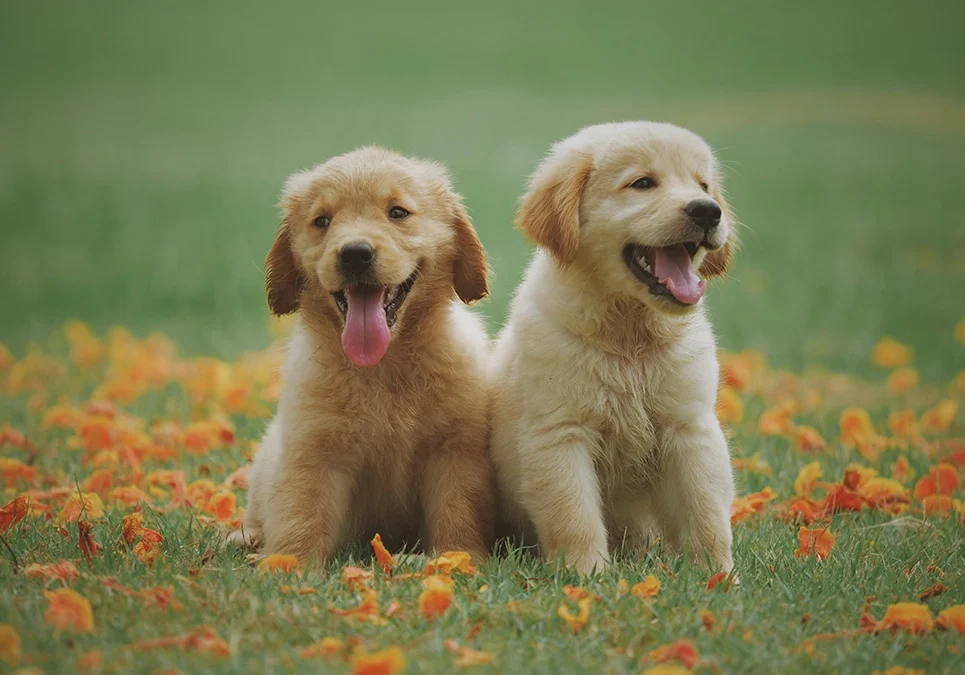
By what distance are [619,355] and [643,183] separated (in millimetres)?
569

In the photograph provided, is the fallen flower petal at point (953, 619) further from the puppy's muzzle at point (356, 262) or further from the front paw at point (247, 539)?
the front paw at point (247, 539)

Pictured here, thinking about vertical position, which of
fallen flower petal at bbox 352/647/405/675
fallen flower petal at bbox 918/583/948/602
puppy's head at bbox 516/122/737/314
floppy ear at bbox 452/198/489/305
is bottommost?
fallen flower petal at bbox 918/583/948/602

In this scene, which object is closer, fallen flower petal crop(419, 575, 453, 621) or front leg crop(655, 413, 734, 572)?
fallen flower petal crop(419, 575, 453, 621)

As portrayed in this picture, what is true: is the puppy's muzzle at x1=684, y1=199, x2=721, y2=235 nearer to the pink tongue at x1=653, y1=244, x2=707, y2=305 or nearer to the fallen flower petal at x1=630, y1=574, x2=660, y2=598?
the pink tongue at x1=653, y1=244, x2=707, y2=305

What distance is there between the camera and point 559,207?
377 centimetres

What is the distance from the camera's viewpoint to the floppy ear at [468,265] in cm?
411

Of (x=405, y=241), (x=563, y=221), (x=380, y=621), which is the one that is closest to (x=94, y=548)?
(x=380, y=621)

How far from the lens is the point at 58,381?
6965 millimetres

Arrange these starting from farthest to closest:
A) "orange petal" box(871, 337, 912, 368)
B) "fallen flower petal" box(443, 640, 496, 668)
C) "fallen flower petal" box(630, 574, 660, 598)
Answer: "orange petal" box(871, 337, 912, 368) < "fallen flower petal" box(630, 574, 660, 598) < "fallen flower petal" box(443, 640, 496, 668)

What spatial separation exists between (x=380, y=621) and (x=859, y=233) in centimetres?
946

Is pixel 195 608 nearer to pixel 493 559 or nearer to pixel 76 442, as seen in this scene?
pixel 493 559

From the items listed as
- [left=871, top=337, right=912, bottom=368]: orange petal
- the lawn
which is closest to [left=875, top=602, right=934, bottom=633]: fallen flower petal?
the lawn

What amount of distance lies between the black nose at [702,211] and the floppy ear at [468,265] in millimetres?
856

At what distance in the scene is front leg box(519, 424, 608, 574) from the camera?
3619mm
